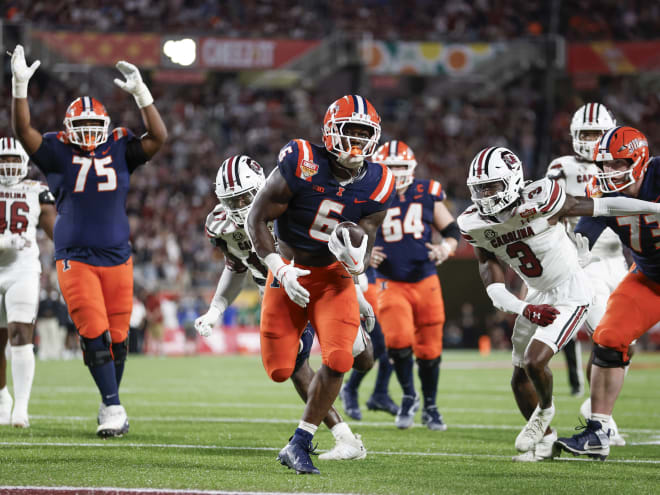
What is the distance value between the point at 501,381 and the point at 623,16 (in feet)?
55.1

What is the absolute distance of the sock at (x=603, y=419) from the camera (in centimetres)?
582

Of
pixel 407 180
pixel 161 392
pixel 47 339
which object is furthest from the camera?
pixel 47 339

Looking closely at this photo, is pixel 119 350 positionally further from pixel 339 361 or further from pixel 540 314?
pixel 540 314

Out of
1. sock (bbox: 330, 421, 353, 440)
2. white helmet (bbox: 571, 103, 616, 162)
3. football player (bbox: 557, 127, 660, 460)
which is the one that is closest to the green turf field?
sock (bbox: 330, 421, 353, 440)

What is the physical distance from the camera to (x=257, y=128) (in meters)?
25.7

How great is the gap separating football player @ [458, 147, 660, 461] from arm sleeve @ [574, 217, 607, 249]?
0.67 ft

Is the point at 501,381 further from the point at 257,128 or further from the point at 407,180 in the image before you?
the point at 257,128

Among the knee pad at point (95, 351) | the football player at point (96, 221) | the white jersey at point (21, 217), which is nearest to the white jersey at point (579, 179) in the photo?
the football player at point (96, 221)

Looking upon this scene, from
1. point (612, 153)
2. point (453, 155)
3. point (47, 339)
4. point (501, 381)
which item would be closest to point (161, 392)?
point (501, 381)

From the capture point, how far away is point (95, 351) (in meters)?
6.62

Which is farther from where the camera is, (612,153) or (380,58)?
(380,58)

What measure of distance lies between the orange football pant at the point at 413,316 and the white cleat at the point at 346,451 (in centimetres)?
248

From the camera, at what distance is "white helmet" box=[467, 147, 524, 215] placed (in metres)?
5.83

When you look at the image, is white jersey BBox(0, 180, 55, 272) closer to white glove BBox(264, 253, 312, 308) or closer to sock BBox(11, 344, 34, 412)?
sock BBox(11, 344, 34, 412)
